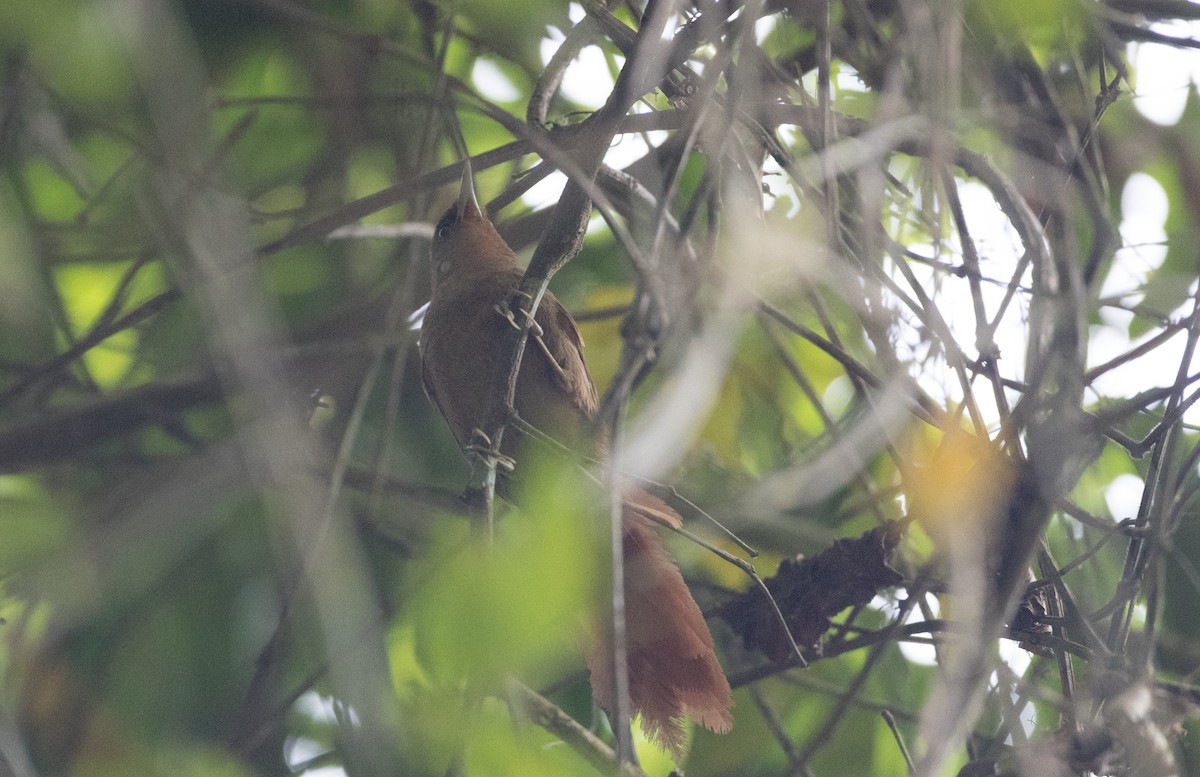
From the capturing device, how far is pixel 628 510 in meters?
2.20

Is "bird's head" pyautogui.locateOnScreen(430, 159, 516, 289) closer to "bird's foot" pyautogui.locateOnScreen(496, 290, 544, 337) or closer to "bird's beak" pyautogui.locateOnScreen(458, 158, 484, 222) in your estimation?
"bird's beak" pyautogui.locateOnScreen(458, 158, 484, 222)

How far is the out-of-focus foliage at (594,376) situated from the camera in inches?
51.4

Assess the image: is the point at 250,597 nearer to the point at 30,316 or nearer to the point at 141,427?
the point at 141,427

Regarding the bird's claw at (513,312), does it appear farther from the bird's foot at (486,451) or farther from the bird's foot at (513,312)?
the bird's foot at (486,451)

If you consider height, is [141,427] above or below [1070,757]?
below

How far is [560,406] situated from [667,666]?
69 cm

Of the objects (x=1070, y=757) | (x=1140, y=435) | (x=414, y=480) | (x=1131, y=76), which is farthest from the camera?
(x=414, y=480)

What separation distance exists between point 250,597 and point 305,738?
48cm

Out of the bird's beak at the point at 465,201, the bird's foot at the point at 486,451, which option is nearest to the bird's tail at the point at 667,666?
the bird's foot at the point at 486,451

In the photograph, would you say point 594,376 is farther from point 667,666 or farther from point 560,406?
point 667,666

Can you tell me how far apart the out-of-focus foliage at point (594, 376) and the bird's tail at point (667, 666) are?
9.0 inches

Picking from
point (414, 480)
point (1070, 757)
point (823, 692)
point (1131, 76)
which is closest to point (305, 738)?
point (414, 480)

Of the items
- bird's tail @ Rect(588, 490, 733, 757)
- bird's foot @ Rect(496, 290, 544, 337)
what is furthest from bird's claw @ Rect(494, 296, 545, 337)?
bird's tail @ Rect(588, 490, 733, 757)

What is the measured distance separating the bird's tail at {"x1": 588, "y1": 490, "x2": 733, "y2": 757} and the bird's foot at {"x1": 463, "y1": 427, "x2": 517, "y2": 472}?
0.23 m
